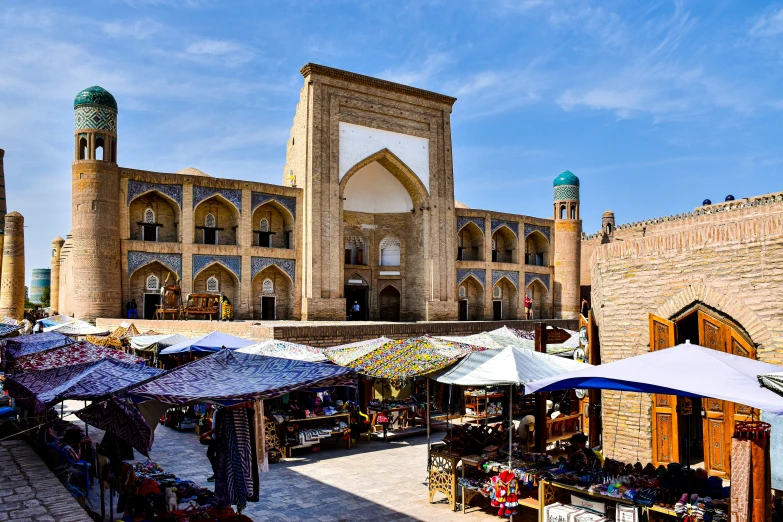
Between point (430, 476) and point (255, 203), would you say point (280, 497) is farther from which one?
point (255, 203)

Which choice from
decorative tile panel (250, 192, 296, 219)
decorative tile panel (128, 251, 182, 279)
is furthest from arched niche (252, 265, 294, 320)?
decorative tile panel (128, 251, 182, 279)

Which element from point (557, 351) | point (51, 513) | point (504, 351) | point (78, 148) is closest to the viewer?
point (51, 513)

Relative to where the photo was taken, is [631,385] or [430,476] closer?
[631,385]

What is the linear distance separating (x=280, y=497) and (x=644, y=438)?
167 inches

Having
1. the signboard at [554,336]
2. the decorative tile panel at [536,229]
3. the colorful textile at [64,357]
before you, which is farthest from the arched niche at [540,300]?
the colorful textile at [64,357]

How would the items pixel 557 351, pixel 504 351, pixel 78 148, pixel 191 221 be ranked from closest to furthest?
pixel 504 351 → pixel 557 351 → pixel 78 148 → pixel 191 221

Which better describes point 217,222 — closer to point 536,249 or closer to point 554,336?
point 536,249

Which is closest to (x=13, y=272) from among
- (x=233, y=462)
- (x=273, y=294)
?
(x=273, y=294)

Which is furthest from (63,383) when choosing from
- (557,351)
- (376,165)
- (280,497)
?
(376,165)

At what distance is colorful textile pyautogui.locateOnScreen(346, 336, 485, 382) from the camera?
27.5 feet

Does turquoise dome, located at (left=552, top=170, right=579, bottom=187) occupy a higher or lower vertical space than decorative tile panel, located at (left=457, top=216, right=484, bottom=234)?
higher

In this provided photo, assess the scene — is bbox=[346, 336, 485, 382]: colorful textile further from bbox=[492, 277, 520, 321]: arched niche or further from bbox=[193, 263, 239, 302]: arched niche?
bbox=[492, 277, 520, 321]: arched niche

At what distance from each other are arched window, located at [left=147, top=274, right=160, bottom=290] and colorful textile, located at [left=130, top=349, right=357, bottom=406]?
57.3 feet

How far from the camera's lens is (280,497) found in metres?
7.39
